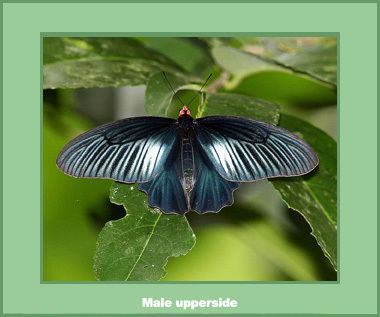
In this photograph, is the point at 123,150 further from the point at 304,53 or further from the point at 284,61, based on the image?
the point at 304,53

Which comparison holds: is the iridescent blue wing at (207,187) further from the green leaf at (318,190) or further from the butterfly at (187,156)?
the green leaf at (318,190)

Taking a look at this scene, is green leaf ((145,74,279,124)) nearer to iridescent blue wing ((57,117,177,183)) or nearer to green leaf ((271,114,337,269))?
iridescent blue wing ((57,117,177,183))

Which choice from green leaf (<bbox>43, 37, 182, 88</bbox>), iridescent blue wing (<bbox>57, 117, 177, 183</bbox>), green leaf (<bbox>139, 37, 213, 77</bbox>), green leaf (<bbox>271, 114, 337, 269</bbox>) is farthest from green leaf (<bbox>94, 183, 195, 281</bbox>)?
green leaf (<bbox>139, 37, 213, 77</bbox>)

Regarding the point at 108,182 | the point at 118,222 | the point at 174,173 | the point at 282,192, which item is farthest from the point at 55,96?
the point at 282,192

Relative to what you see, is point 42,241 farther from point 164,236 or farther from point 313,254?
point 313,254

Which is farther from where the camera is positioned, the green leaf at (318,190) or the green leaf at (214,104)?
the green leaf at (214,104)

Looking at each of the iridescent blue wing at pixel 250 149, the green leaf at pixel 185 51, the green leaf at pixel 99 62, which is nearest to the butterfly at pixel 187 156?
the iridescent blue wing at pixel 250 149

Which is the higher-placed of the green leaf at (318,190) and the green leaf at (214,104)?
the green leaf at (214,104)
